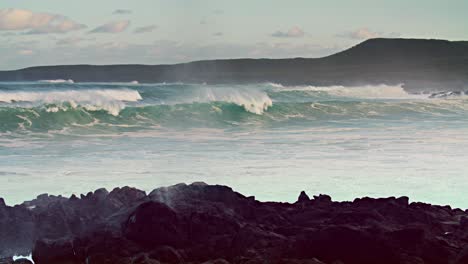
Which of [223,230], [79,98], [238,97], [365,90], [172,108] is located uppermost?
[223,230]

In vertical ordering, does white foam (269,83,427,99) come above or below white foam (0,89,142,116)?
below

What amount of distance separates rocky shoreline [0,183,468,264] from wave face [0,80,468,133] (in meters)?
13.4

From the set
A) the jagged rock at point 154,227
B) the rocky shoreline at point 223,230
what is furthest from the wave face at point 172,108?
the jagged rock at point 154,227

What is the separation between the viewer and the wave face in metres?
25.0

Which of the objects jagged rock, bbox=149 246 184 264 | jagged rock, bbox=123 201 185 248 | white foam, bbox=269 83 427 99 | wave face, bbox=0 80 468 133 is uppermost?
jagged rock, bbox=123 201 185 248

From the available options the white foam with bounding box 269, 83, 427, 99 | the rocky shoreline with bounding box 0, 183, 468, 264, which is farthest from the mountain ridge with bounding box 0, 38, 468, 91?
the rocky shoreline with bounding box 0, 183, 468, 264

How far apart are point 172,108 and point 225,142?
23.6ft

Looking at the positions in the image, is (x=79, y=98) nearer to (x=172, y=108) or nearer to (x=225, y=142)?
(x=172, y=108)

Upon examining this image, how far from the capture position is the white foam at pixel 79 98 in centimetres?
2778

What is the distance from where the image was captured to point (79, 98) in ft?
95.2

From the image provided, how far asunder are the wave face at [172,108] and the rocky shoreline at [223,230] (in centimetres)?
1343

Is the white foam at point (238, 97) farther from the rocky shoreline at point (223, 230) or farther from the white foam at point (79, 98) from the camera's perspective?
the rocky shoreline at point (223, 230)

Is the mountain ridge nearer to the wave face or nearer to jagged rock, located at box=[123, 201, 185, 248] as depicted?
the wave face

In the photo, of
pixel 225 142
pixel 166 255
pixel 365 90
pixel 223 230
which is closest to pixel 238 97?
pixel 225 142
